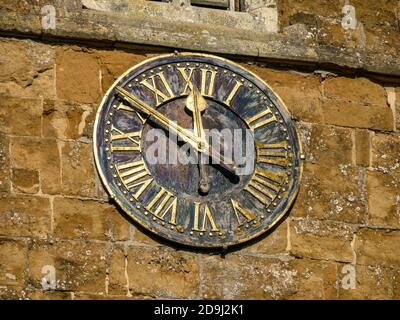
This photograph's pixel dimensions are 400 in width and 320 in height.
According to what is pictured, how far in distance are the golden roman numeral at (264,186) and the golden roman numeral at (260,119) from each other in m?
0.36

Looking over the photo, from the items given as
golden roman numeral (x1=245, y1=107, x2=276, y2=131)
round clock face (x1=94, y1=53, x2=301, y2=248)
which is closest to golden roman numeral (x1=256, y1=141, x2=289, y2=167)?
round clock face (x1=94, y1=53, x2=301, y2=248)

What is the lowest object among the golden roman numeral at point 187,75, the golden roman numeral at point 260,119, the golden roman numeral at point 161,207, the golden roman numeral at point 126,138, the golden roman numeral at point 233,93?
the golden roman numeral at point 161,207

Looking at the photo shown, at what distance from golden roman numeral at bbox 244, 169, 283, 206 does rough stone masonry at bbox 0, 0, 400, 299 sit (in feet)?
0.75

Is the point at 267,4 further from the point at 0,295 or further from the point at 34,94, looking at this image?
the point at 0,295

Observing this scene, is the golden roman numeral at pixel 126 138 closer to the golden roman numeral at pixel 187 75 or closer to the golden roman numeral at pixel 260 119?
the golden roman numeral at pixel 187 75

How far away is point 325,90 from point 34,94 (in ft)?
7.45

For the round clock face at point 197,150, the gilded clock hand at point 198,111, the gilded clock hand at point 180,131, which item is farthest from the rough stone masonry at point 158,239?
the gilded clock hand at point 198,111

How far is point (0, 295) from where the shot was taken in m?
16.7

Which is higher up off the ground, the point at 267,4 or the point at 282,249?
the point at 267,4

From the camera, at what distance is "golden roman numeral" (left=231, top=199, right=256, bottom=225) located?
17.4 metres

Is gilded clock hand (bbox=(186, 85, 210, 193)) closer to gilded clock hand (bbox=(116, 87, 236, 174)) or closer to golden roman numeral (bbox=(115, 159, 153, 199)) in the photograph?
gilded clock hand (bbox=(116, 87, 236, 174))

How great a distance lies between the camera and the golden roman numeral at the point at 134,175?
17.3m

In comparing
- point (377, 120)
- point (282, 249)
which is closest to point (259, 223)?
point (282, 249)
